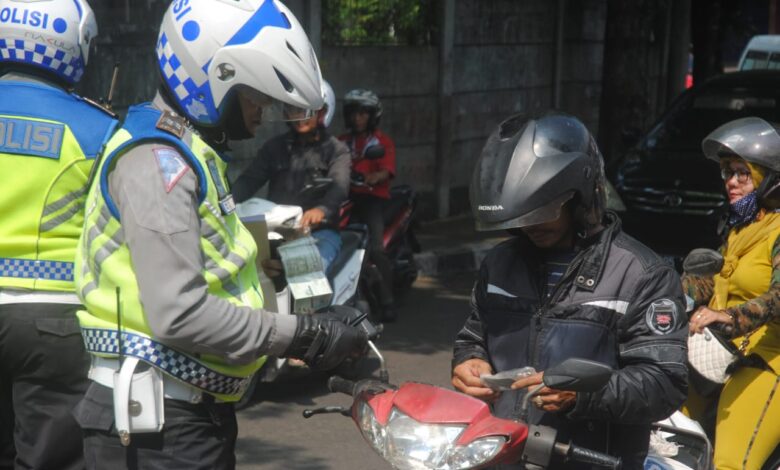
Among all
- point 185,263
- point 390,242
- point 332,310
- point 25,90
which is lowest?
point 390,242

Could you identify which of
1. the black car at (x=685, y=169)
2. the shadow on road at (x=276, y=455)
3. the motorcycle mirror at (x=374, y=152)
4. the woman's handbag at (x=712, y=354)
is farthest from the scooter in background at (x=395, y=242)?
the woman's handbag at (x=712, y=354)

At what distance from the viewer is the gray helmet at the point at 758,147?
414 centimetres

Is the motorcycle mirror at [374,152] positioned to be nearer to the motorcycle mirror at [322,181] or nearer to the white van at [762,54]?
the motorcycle mirror at [322,181]

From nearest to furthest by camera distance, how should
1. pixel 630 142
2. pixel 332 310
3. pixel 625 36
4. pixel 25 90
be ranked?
pixel 332 310
pixel 25 90
pixel 630 142
pixel 625 36

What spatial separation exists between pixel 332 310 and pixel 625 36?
9.73 metres

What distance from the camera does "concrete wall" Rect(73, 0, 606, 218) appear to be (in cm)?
876

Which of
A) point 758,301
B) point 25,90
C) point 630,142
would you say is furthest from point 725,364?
point 630,142

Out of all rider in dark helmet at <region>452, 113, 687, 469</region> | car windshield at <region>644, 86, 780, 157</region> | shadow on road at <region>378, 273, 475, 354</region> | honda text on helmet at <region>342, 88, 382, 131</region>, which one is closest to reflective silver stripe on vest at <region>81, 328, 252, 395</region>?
rider in dark helmet at <region>452, 113, 687, 469</region>

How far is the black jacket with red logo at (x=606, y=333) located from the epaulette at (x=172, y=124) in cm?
86

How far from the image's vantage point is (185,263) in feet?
8.84

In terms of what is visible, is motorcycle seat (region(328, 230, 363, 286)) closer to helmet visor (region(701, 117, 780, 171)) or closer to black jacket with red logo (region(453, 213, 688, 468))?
helmet visor (region(701, 117, 780, 171))

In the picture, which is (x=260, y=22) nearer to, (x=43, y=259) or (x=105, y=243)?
(x=105, y=243)

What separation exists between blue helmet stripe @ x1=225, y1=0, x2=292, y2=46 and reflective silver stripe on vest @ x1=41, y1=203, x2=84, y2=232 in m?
0.88

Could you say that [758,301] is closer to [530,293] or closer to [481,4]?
[530,293]
